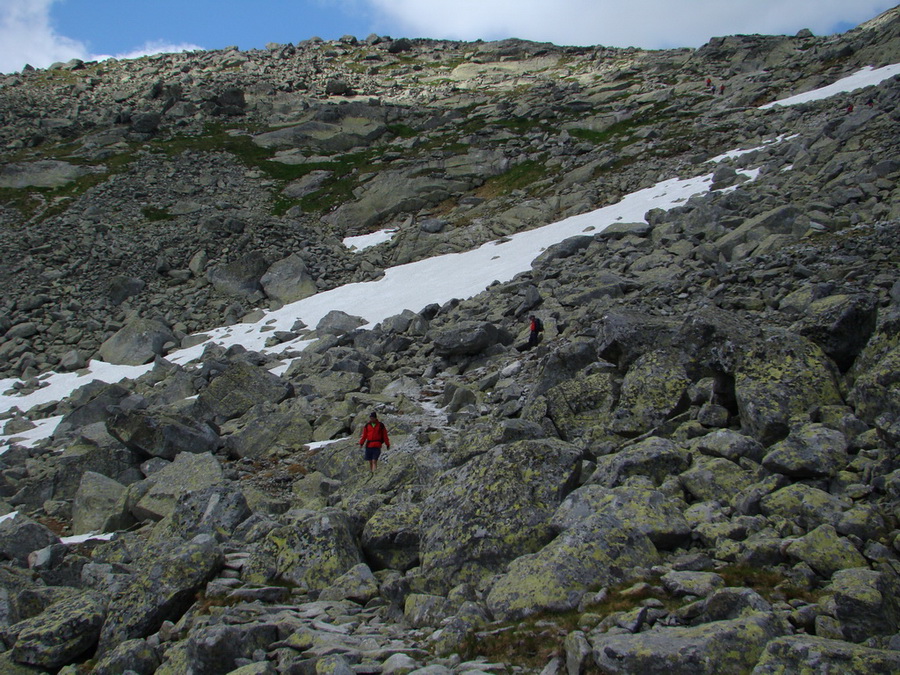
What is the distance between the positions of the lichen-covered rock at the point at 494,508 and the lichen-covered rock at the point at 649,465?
0.50 m

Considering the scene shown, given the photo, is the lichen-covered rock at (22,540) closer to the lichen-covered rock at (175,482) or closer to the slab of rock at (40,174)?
the lichen-covered rock at (175,482)

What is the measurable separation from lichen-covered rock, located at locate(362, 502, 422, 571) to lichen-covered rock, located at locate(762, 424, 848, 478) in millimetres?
5283

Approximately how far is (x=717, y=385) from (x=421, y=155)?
167ft

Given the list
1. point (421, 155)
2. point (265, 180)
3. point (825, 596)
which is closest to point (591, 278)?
point (825, 596)

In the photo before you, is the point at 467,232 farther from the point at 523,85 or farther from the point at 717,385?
the point at 523,85

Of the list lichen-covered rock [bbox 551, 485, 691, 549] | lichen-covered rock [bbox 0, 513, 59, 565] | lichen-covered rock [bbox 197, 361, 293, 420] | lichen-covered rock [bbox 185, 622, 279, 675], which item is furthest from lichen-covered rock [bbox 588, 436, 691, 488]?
lichen-covered rock [bbox 197, 361, 293, 420]

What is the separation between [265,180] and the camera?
59.7 m

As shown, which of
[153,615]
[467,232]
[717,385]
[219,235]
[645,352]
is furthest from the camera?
[219,235]

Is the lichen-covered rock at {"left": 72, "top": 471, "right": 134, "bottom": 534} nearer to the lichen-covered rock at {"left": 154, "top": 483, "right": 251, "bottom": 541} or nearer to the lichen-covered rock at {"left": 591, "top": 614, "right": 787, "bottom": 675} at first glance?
the lichen-covered rock at {"left": 154, "top": 483, "right": 251, "bottom": 541}

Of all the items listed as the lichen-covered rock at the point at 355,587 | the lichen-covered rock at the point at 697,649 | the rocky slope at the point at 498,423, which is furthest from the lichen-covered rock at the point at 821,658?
the lichen-covered rock at the point at 355,587

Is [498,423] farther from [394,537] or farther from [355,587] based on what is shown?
[355,587]

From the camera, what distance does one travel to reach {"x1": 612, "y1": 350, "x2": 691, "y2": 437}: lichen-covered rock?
11.4 m

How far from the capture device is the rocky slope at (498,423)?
6.54 meters

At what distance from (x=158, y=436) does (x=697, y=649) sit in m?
18.4
